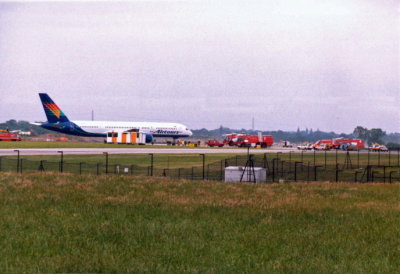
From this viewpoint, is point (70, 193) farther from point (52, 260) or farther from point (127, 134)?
point (127, 134)

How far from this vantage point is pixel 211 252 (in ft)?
41.0

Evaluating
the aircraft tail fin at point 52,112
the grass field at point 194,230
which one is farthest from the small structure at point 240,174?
the aircraft tail fin at point 52,112

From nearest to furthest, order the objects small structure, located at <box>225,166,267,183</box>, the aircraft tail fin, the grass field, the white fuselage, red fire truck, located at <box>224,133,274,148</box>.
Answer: the grass field → small structure, located at <box>225,166,267,183</box> → the aircraft tail fin → the white fuselage → red fire truck, located at <box>224,133,274,148</box>

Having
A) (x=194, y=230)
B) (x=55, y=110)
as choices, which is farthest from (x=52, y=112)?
(x=194, y=230)

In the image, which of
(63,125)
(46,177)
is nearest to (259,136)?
(63,125)

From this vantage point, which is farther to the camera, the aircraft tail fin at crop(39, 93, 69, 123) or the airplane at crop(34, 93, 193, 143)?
the airplane at crop(34, 93, 193, 143)

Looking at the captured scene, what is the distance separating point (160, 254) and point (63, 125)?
337 feet

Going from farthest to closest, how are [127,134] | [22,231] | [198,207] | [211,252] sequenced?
[127,134] → [198,207] → [22,231] → [211,252]

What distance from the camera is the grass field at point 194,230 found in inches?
449

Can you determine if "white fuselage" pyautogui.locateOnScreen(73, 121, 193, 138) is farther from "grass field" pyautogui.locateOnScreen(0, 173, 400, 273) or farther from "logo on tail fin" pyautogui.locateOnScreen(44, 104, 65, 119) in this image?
"grass field" pyautogui.locateOnScreen(0, 173, 400, 273)

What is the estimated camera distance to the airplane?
111 metres

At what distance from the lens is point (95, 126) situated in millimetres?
Answer: 113812

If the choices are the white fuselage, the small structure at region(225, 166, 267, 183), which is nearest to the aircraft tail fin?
the white fuselage

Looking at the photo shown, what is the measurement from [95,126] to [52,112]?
371 inches
